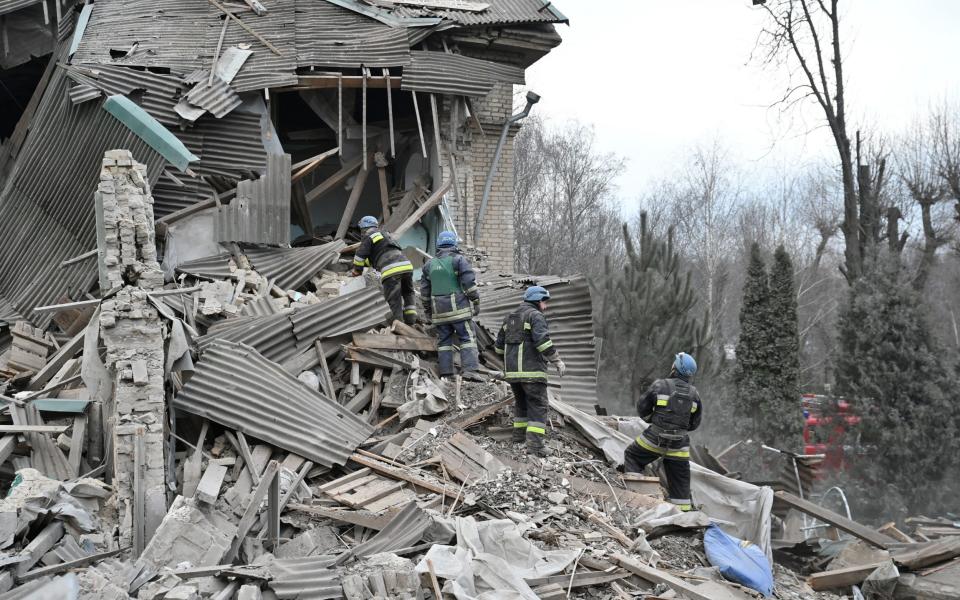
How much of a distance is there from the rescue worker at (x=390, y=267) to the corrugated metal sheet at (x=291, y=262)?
1180 millimetres

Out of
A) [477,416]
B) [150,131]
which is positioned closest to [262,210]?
[150,131]

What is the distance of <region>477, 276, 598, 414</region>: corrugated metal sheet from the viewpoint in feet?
36.4

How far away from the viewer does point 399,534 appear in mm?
6855

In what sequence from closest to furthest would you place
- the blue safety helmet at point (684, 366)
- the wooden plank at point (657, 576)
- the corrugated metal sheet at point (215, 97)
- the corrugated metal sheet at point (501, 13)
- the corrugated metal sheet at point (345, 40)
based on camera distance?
the wooden plank at point (657, 576) → the blue safety helmet at point (684, 366) → the corrugated metal sheet at point (215, 97) → the corrugated metal sheet at point (345, 40) → the corrugated metal sheet at point (501, 13)

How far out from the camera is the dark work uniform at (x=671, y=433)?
8.63m

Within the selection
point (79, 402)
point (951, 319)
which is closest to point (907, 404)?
point (79, 402)

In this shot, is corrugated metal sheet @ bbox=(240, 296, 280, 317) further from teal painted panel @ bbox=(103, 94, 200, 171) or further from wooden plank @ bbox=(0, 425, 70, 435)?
wooden plank @ bbox=(0, 425, 70, 435)

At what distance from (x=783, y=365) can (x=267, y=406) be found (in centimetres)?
1497

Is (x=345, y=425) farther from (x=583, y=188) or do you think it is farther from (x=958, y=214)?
(x=583, y=188)

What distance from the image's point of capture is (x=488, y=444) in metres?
8.70

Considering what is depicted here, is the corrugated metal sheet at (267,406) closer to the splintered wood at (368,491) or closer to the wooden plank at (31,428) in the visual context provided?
the splintered wood at (368,491)

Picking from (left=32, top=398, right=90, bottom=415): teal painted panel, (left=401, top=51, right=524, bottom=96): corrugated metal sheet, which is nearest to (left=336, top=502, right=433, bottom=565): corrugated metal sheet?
(left=32, top=398, right=90, bottom=415): teal painted panel

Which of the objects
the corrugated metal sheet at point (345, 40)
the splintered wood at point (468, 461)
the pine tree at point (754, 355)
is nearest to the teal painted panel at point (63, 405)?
the splintered wood at point (468, 461)

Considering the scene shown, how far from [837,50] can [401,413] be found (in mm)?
16791
